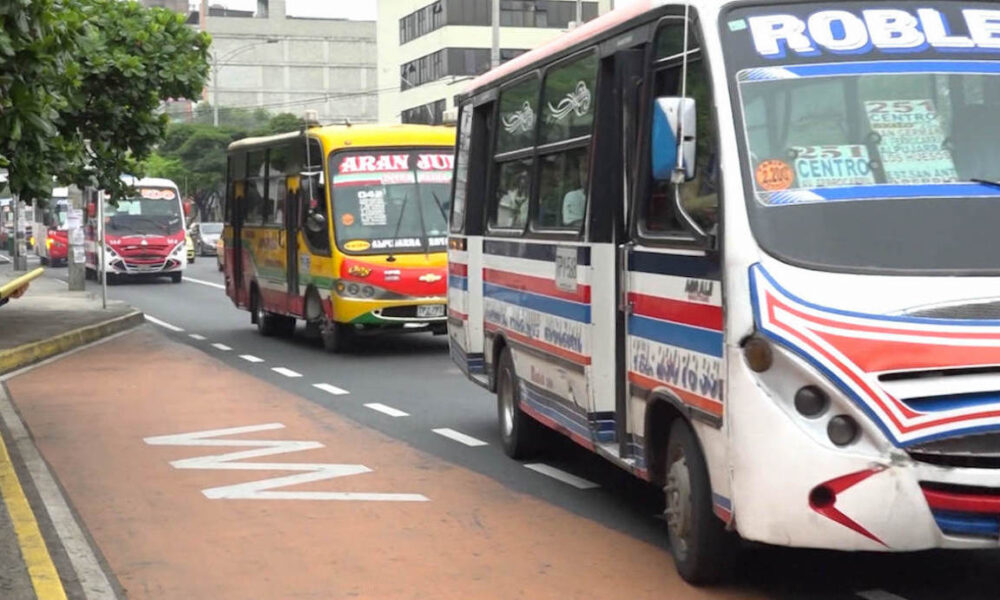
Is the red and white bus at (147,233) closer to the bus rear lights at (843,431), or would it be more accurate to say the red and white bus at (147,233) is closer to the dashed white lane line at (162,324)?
the dashed white lane line at (162,324)

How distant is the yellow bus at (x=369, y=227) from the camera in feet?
62.7

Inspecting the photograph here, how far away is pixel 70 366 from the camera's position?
1889 centimetres

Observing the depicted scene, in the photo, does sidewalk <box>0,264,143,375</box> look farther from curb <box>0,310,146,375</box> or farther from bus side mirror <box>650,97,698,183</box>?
bus side mirror <box>650,97,698,183</box>

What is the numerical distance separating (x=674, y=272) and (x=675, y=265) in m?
0.03

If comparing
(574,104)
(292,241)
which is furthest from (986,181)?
(292,241)

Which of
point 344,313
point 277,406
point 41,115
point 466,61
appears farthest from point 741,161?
point 466,61

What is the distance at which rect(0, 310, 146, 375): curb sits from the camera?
60.7 ft

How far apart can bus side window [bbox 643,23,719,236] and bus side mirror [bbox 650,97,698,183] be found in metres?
0.06

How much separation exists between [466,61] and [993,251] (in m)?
74.6

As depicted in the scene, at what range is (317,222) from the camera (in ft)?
64.0

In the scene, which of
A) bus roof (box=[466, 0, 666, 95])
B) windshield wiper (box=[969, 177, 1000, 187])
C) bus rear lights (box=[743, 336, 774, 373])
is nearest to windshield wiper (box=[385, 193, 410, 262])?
bus roof (box=[466, 0, 666, 95])

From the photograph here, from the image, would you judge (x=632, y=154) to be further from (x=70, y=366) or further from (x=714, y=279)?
(x=70, y=366)

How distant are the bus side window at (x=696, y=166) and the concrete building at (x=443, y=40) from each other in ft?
211

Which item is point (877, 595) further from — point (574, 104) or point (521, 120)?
point (521, 120)
